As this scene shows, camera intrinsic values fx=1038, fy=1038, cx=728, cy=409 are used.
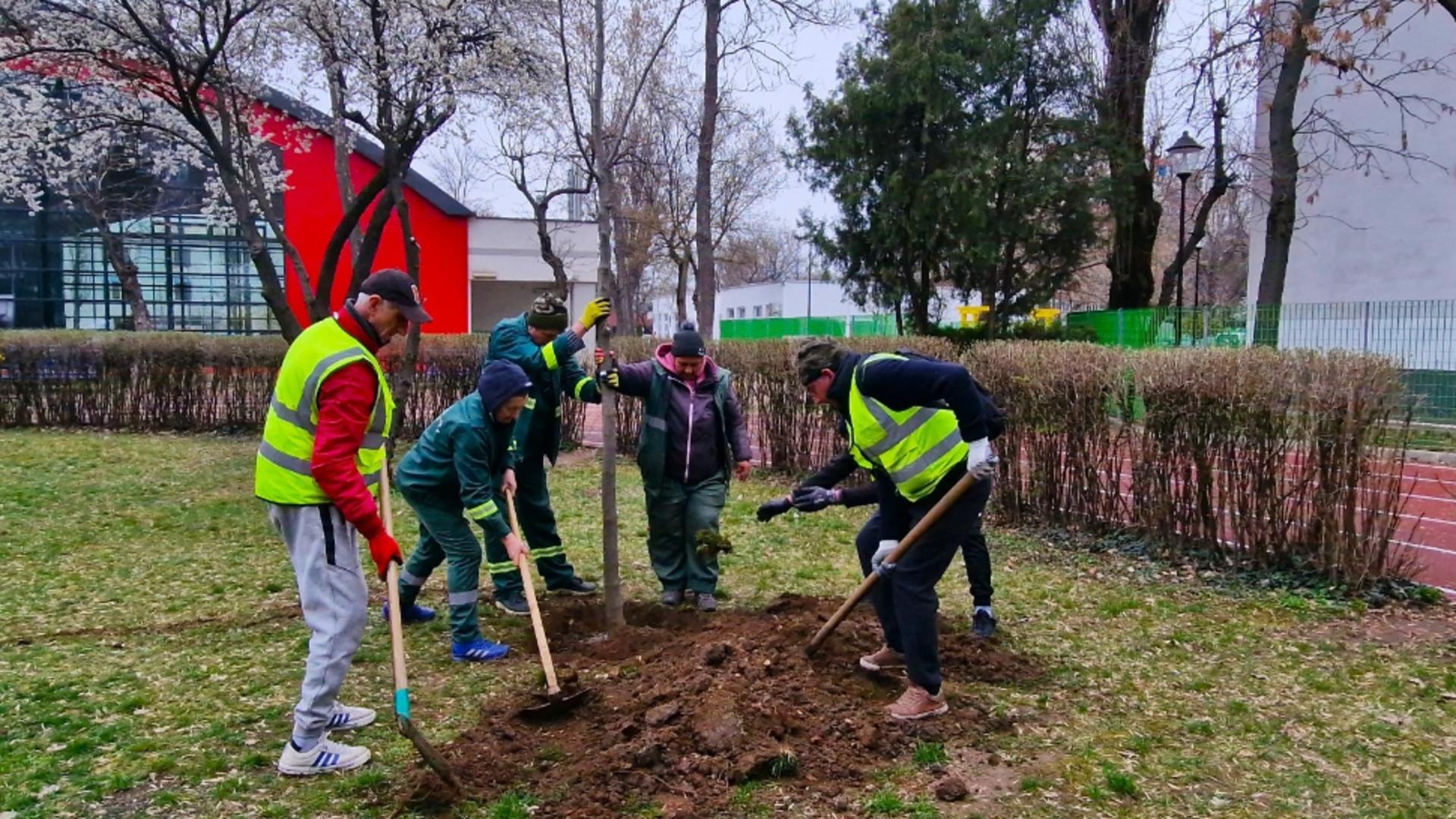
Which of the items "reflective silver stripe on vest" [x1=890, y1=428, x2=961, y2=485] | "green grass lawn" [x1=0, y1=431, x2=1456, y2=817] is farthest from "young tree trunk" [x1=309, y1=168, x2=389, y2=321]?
"reflective silver stripe on vest" [x1=890, y1=428, x2=961, y2=485]

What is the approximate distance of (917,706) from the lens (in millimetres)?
4188

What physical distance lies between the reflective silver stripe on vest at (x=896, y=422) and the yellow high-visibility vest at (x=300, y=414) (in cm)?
193

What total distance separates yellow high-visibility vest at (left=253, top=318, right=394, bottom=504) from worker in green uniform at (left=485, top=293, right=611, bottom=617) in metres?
1.92

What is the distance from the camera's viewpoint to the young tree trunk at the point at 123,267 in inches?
984

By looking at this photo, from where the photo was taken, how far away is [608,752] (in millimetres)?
3822

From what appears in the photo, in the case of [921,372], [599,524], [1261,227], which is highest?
[1261,227]

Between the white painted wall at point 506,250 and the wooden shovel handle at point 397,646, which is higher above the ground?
the white painted wall at point 506,250

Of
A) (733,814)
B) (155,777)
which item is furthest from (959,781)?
(155,777)

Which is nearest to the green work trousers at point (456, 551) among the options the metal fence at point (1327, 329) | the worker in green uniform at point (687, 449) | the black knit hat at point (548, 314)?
the worker in green uniform at point (687, 449)

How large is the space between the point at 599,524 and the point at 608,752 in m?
5.22

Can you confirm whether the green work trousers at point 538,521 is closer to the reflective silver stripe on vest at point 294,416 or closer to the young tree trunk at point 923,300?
the reflective silver stripe on vest at point 294,416

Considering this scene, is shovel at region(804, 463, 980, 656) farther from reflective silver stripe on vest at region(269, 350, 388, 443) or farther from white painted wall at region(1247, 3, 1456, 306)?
white painted wall at region(1247, 3, 1456, 306)

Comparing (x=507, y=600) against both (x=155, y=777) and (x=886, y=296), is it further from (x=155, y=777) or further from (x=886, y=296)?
(x=886, y=296)

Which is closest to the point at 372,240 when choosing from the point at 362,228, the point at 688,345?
the point at 688,345
